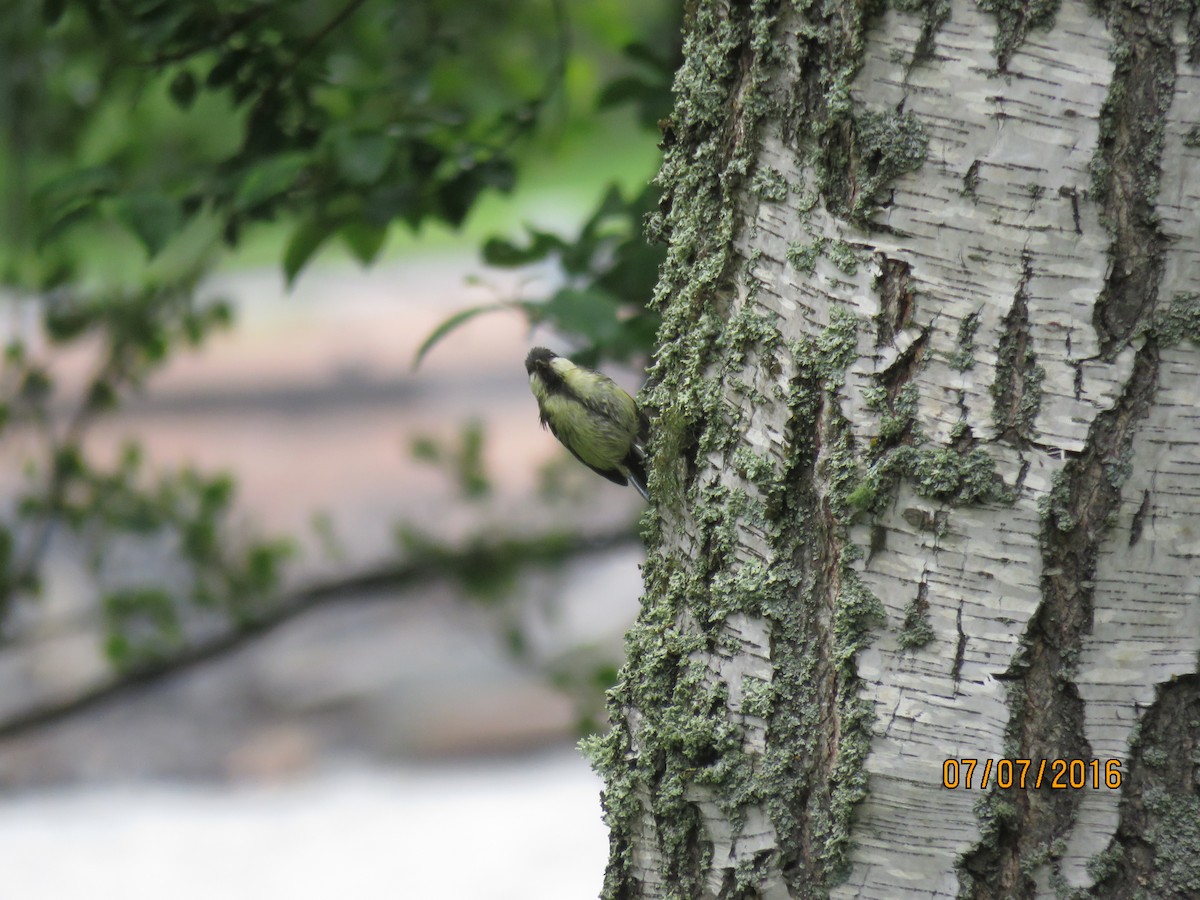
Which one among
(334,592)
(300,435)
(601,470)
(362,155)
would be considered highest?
(300,435)

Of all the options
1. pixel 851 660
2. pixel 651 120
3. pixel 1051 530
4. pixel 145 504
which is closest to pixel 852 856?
pixel 851 660

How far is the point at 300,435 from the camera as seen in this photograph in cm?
720

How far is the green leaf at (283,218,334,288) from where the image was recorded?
81.8 inches

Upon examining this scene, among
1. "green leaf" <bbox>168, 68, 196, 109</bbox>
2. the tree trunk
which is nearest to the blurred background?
"green leaf" <bbox>168, 68, 196, 109</bbox>

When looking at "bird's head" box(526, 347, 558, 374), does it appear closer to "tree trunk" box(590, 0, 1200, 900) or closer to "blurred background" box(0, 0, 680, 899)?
"blurred background" box(0, 0, 680, 899)

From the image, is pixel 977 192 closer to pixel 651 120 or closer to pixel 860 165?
pixel 860 165

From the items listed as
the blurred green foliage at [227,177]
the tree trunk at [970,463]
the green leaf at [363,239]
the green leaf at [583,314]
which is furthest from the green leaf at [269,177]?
the tree trunk at [970,463]

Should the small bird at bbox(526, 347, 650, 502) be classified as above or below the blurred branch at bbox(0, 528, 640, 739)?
above

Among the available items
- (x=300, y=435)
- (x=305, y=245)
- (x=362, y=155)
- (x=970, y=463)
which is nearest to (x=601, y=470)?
(x=305, y=245)

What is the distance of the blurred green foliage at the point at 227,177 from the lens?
199 cm

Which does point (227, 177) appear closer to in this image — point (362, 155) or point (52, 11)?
point (362, 155)

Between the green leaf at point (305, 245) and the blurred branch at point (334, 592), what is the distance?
170 centimetres

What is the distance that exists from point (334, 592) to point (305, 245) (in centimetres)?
188

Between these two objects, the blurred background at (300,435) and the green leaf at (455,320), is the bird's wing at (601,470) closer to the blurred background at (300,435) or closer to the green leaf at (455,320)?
the blurred background at (300,435)
